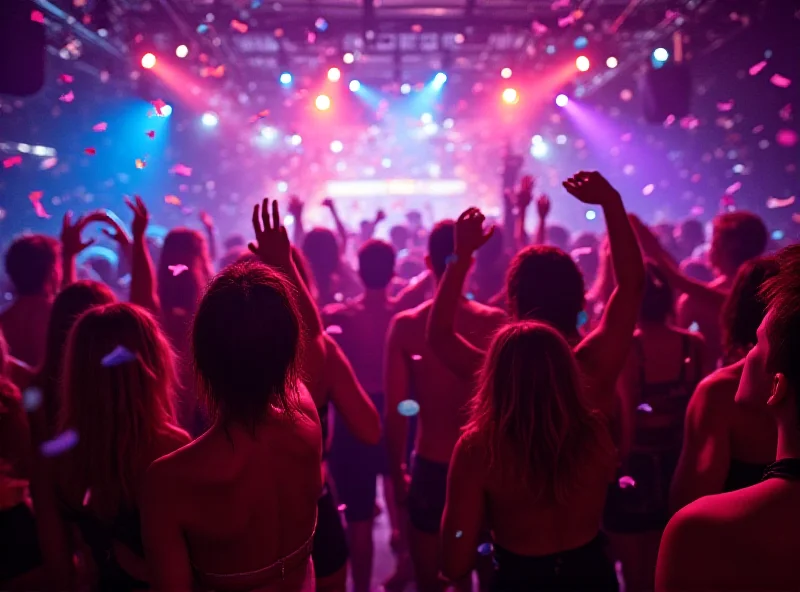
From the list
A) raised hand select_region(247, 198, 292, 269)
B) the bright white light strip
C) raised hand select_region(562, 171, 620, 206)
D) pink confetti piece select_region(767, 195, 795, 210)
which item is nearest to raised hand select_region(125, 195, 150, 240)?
raised hand select_region(247, 198, 292, 269)

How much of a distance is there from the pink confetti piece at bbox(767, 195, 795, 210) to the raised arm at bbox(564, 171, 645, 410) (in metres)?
8.95

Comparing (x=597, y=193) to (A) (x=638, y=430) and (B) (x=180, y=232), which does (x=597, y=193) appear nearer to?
(A) (x=638, y=430)

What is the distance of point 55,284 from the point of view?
11.8ft

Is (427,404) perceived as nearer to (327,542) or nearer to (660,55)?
(327,542)

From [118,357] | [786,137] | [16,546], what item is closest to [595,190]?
[118,357]

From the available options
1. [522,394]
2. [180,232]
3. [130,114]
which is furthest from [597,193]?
[130,114]

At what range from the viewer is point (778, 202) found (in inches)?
372

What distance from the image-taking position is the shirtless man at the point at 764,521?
96cm

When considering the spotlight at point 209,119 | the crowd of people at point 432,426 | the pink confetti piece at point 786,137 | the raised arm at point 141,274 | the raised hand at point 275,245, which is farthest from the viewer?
the spotlight at point 209,119

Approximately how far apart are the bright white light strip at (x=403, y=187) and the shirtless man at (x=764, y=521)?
1077 inches

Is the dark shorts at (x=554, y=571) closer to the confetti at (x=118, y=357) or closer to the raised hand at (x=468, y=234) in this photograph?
the raised hand at (x=468, y=234)

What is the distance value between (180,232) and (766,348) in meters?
3.22

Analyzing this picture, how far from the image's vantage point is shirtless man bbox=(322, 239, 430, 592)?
3.56 m

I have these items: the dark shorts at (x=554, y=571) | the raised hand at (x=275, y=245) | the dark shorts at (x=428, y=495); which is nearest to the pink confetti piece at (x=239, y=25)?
the raised hand at (x=275, y=245)
